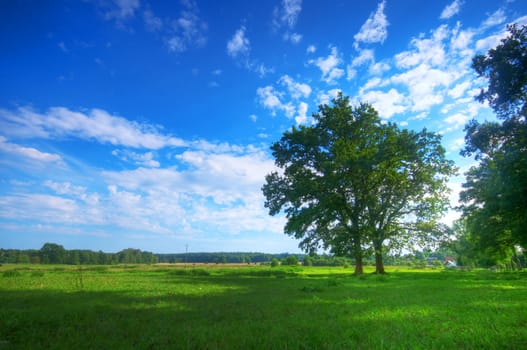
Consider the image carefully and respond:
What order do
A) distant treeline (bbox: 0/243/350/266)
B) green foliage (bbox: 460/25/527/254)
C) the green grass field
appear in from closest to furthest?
the green grass field → green foliage (bbox: 460/25/527/254) → distant treeline (bbox: 0/243/350/266)

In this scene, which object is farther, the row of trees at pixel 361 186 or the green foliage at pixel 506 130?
the row of trees at pixel 361 186

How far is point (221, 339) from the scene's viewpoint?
5.44 metres

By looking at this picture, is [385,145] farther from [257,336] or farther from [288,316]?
[257,336]

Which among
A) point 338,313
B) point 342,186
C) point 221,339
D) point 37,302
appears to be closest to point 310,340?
point 221,339

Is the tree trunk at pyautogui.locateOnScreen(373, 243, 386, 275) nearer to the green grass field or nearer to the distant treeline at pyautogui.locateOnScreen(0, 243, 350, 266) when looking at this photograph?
the green grass field

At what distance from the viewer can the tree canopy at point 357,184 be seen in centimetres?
3006

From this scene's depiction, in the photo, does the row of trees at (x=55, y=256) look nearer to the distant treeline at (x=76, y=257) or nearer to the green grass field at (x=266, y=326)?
the distant treeline at (x=76, y=257)

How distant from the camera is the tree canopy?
30062 millimetres

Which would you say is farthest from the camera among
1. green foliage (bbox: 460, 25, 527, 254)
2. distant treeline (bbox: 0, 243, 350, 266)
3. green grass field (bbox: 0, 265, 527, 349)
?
distant treeline (bbox: 0, 243, 350, 266)

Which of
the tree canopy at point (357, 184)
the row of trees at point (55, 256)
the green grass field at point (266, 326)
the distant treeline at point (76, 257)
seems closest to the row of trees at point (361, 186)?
the tree canopy at point (357, 184)

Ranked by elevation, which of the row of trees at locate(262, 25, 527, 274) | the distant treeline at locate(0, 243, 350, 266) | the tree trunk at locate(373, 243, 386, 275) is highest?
the row of trees at locate(262, 25, 527, 274)

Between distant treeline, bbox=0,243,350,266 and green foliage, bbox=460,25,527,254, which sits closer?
green foliage, bbox=460,25,527,254

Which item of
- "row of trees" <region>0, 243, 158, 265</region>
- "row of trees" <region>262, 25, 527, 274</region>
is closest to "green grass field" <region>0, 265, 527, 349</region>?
"row of trees" <region>262, 25, 527, 274</region>

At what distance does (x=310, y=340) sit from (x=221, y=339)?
1759mm
